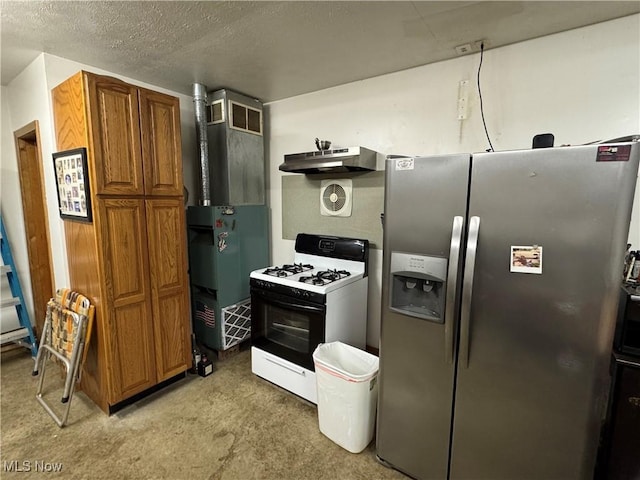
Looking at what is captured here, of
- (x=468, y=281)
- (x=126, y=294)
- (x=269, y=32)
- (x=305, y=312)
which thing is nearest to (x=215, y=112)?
(x=269, y=32)

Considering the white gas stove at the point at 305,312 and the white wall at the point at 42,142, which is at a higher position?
the white wall at the point at 42,142

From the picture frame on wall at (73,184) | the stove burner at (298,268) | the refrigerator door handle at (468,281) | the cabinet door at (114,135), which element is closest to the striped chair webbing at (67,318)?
the picture frame on wall at (73,184)

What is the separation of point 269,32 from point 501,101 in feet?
5.36

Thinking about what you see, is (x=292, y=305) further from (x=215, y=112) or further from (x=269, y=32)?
(x=215, y=112)

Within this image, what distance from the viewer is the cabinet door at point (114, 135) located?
6.28 feet

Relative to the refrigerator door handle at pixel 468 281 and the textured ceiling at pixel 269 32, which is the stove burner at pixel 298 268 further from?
the textured ceiling at pixel 269 32

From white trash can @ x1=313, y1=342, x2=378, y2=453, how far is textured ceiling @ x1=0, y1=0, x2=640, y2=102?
6.82ft

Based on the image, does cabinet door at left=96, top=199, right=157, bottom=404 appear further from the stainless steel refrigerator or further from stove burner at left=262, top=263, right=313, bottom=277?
the stainless steel refrigerator

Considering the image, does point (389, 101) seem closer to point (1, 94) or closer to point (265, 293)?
point (265, 293)

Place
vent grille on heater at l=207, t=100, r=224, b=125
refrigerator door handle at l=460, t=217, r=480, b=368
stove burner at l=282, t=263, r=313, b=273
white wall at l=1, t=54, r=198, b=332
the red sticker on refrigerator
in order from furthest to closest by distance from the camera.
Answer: vent grille on heater at l=207, t=100, r=224, b=125, stove burner at l=282, t=263, r=313, b=273, white wall at l=1, t=54, r=198, b=332, refrigerator door handle at l=460, t=217, r=480, b=368, the red sticker on refrigerator

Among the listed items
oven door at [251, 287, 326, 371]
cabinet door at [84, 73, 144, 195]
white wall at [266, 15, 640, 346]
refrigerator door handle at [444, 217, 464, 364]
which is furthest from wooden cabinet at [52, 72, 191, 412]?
refrigerator door handle at [444, 217, 464, 364]

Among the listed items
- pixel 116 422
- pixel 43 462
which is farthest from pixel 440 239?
pixel 43 462

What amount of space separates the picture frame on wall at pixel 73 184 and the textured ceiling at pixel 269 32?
0.75 m

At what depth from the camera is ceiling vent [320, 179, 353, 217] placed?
9.19 ft
